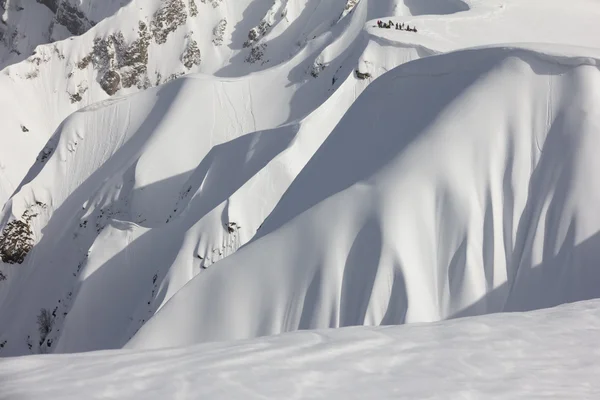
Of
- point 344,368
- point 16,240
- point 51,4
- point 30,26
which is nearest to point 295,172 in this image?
point 16,240

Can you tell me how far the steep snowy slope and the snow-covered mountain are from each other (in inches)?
1.7

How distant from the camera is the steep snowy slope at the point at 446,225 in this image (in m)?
13.1

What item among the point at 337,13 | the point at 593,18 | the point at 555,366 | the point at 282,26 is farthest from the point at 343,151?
the point at 282,26

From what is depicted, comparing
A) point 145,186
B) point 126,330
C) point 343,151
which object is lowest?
point 126,330

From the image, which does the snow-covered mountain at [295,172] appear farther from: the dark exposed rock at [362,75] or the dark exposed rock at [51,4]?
the dark exposed rock at [51,4]

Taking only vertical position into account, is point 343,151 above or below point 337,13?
below

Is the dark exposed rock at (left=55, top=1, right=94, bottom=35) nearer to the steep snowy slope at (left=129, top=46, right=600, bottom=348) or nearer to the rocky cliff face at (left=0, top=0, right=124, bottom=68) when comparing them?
the rocky cliff face at (left=0, top=0, right=124, bottom=68)

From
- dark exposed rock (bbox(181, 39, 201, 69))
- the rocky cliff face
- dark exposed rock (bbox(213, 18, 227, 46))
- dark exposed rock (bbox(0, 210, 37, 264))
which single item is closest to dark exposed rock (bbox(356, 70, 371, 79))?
dark exposed rock (bbox(0, 210, 37, 264))

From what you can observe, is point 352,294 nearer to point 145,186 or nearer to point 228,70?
point 145,186

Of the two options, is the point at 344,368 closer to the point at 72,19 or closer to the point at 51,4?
the point at 72,19

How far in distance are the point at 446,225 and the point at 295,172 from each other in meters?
13.6

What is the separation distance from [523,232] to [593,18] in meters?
17.7

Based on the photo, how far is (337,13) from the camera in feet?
161

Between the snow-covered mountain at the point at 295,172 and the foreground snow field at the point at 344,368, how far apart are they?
7.21 m
